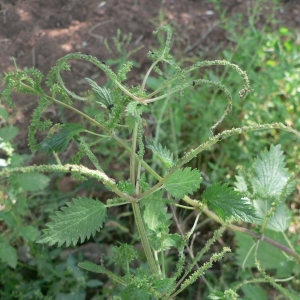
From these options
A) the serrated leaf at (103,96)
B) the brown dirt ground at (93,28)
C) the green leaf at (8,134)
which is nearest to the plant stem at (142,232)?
the serrated leaf at (103,96)

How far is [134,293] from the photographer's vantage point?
1027 mm

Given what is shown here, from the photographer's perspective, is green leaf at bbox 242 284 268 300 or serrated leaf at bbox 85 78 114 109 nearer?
serrated leaf at bbox 85 78 114 109

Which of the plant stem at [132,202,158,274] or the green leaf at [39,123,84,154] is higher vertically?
the green leaf at [39,123,84,154]

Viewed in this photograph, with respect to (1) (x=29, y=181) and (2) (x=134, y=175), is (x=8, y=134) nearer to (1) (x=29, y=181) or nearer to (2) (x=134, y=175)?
(1) (x=29, y=181)

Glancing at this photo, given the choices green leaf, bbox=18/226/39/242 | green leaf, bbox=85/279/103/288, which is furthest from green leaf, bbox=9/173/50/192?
green leaf, bbox=85/279/103/288

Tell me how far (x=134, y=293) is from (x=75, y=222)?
0.20 meters

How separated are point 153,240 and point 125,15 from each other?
6.72 ft

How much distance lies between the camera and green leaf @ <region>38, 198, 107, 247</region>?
41.0 inches

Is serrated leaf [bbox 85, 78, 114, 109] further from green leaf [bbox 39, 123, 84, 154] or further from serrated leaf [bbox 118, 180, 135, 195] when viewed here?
serrated leaf [bbox 118, 180, 135, 195]

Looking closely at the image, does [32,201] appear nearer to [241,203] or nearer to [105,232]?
[105,232]

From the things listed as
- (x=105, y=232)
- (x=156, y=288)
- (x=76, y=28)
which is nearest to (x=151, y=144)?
(x=156, y=288)

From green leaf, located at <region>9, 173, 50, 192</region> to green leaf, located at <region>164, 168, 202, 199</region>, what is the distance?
0.76 m

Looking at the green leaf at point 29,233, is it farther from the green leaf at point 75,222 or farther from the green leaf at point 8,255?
the green leaf at point 75,222

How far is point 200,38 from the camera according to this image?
2.94 meters
